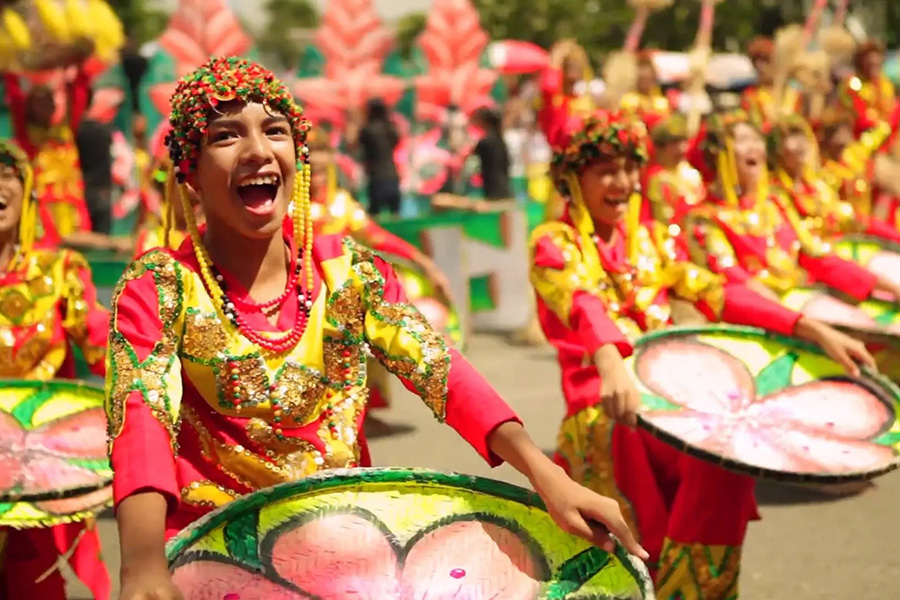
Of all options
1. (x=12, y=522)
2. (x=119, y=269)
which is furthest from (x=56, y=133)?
(x=12, y=522)

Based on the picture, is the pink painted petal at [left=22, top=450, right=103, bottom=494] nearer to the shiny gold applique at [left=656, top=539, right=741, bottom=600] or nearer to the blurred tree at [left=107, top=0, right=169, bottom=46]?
the shiny gold applique at [left=656, top=539, right=741, bottom=600]

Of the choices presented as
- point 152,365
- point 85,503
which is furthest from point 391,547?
point 85,503

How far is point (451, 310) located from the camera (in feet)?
21.3

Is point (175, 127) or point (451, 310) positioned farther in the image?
point (451, 310)

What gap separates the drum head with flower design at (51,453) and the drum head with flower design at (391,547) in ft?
3.88

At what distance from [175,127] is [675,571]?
7.26 feet

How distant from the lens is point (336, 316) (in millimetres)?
2521

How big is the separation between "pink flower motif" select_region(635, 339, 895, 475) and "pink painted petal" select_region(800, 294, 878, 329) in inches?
56.5

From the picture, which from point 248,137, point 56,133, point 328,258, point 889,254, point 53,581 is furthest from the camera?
point 56,133

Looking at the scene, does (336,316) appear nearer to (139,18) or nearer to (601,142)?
(601,142)

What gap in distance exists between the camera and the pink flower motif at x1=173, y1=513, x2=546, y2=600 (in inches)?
78.9

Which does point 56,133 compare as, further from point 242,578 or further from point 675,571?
point 242,578

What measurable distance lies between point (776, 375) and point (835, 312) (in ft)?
5.21

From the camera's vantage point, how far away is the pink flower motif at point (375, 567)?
78.9 inches
